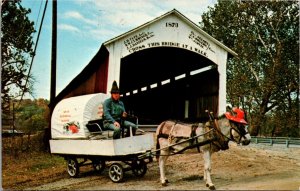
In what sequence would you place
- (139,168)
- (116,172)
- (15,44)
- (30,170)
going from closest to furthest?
(116,172) → (139,168) → (30,170) → (15,44)

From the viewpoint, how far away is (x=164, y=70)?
66.5ft

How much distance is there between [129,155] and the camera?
9.77 metres

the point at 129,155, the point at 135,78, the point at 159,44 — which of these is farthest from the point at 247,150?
the point at 135,78

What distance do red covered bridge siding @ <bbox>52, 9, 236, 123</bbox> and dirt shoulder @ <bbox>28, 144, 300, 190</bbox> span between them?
9.47 ft

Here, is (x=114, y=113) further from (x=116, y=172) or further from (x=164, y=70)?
(x=164, y=70)

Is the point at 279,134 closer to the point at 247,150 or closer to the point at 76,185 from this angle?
the point at 247,150

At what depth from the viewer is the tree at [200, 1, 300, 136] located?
21734 mm

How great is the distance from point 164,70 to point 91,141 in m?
10.7

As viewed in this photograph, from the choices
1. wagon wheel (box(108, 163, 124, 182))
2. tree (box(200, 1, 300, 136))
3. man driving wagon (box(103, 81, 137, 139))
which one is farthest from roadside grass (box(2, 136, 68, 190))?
tree (box(200, 1, 300, 136))

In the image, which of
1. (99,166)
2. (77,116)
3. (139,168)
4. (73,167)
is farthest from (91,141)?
(99,166)

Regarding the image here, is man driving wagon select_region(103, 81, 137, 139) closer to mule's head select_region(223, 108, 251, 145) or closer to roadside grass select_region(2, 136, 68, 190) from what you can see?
mule's head select_region(223, 108, 251, 145)

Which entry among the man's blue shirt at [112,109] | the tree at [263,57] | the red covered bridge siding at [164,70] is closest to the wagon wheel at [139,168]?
the man's blue shirt at [112,109]

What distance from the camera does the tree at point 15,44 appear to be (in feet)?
59.3

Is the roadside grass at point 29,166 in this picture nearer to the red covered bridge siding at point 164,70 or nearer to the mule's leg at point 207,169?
the red covered bridge siding at point 164,70
